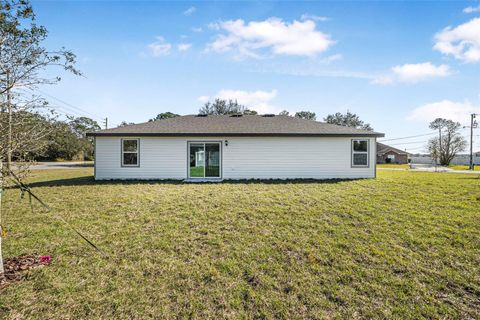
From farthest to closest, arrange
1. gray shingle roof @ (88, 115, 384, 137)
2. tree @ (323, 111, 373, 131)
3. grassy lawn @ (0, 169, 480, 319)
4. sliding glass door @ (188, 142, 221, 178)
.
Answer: tree @ (323, 111, 373, 131) < sliding glass door @ (188, 142, 221, 178) < gray shingle roof @ (88, 115, 384, 137) < grassy lawn @ (0, 169, 480, 319)

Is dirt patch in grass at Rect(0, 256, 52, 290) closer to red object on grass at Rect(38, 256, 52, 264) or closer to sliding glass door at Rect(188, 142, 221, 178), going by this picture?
red object on grass at Rect(38, 256, 52, 264)

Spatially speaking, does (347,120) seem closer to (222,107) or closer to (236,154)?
(222,107)

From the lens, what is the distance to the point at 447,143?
3775cm

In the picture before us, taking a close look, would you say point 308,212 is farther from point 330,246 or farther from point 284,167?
point 284,167

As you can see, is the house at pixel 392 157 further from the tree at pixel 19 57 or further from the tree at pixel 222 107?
the tree at pixel 19 57

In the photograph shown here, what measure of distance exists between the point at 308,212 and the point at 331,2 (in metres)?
8.08

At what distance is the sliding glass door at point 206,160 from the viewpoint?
468 inches

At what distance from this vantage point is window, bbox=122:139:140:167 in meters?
11.6

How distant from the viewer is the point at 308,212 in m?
5.88

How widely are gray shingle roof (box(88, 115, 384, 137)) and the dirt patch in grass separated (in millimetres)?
8079

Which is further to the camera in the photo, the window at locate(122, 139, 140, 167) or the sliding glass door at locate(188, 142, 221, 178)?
the sliding glass door at locate(188, 142, 221, 178)

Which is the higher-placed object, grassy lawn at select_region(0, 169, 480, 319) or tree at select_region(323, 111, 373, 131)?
tree at select_region(323, 111, 373, 131)

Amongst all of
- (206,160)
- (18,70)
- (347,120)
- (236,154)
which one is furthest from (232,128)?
(347,120)

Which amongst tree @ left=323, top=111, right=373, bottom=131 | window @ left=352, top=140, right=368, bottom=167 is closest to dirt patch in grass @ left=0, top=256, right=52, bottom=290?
window @ left=352, top=140, right=368, bottom=167
